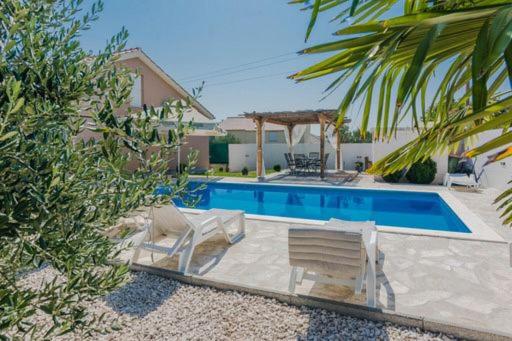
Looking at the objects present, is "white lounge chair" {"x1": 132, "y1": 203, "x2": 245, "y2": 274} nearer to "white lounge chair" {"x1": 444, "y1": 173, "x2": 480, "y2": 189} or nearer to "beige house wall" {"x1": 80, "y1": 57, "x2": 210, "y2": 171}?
"white lounge chair" {"x1": 444, "y1": 173, "x2": 480, "y2": 189}

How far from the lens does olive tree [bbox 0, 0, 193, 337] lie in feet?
4.31

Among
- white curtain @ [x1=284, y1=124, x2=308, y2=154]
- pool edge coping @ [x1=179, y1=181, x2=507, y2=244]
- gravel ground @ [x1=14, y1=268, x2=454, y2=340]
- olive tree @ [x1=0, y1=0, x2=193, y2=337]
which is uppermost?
white curtain @ [x1=284, y1=124, x2=308, y2=154]

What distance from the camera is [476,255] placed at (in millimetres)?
5426

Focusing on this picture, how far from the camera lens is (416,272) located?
4.81 meters

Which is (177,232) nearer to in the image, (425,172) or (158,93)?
(425,172)

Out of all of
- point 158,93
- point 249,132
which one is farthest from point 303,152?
point 158,93

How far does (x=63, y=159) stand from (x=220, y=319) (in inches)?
117

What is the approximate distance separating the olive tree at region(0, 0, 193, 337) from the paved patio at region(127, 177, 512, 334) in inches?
121

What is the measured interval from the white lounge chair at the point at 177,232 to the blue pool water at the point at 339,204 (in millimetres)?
4195

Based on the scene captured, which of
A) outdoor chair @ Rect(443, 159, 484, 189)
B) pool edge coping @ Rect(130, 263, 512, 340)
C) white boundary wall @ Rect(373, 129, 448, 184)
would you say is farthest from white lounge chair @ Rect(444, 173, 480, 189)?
pool edge coping @ Rect(130, 263, 512, 340)

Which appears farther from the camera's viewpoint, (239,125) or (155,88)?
(239,125)

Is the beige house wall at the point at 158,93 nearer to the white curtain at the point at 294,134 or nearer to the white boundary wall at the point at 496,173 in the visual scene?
the white curtain at the point at 294,134

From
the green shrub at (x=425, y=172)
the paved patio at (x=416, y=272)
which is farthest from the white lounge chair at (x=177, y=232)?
the green shrub at (x=425, y=172)

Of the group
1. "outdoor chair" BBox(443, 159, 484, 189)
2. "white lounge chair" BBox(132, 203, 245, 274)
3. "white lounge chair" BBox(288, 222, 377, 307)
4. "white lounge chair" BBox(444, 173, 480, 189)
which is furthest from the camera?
"outdoor chair" BBox(443, 159, 484, 189)
